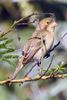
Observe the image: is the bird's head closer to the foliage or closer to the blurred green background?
the blurred green background

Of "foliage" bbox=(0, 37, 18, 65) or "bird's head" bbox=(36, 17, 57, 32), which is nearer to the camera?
"foliage" bbox=(0, 37, 18, 65)

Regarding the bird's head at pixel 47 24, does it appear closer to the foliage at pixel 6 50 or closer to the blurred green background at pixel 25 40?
the blurred green background at pixel 25 40

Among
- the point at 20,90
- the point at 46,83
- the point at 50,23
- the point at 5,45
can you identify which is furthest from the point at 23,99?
the point at 5,45

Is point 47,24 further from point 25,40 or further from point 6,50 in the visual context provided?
point 6,50

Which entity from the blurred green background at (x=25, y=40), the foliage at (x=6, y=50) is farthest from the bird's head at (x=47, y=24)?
the foliage at (x=6, y=50)

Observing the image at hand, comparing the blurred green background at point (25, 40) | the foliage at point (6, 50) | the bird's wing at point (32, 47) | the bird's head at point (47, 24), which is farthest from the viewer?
the blurred green background at point (25, 40)

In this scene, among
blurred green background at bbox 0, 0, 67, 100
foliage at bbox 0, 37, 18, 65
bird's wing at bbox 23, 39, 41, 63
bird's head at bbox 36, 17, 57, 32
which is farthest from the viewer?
blurred green background at bbox 0, 0, 67, 100

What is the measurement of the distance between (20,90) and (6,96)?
618 millimetres

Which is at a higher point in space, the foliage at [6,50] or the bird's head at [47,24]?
the foliage at [6,50]

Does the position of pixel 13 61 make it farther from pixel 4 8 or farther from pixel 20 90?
pixel 4 8

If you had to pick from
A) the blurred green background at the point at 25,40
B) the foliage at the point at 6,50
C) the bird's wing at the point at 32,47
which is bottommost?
the blurred green background at the point at 25,40

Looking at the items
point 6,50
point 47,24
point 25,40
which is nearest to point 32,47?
point 47,24

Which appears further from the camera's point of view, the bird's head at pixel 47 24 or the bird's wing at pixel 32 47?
the bird's head at pixel 47 24

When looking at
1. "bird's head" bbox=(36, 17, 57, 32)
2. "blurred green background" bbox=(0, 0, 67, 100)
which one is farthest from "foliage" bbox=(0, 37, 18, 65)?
"bird's head" bbox=(36, 17, 57, 32)
